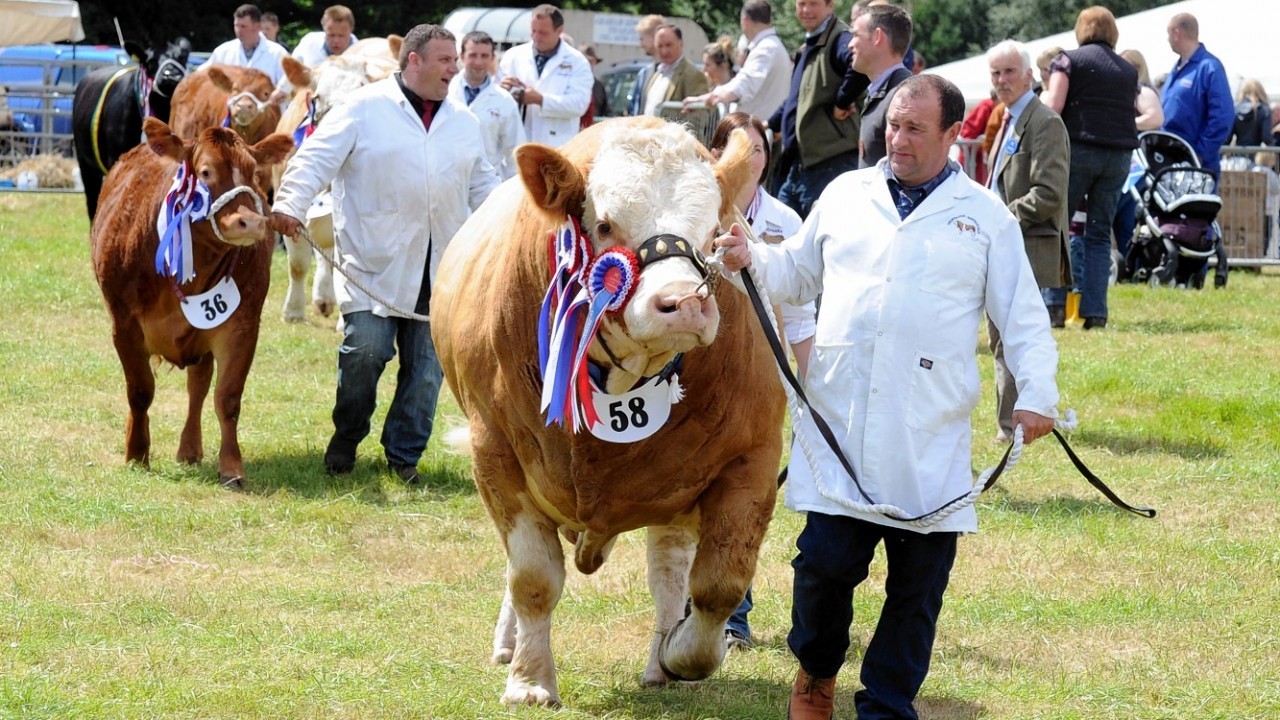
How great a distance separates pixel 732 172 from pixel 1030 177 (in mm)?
4299

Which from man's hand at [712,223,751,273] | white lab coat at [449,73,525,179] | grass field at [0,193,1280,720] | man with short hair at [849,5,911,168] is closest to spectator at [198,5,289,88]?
white lab coat at [449,73,525,179]

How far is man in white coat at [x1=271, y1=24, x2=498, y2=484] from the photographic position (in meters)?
7.51

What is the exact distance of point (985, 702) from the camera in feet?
16.6

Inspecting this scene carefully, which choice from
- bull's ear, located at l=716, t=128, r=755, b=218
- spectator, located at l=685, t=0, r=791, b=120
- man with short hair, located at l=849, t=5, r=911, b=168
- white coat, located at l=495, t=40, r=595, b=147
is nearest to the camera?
bull's ear, located at l=716, t=128, r=755, b=218

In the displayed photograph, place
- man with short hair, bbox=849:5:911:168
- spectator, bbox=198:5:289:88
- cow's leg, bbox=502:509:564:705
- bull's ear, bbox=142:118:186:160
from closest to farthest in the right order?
cow's leg, bbox=502:509:564:705 < man with short hair, bbox=849:5:911:168 < bull's ear, bbox=142:118:186:160 < spectator, bbox=198:5:289:88

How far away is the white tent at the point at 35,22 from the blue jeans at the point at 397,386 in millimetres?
18455

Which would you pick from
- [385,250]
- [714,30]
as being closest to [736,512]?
[385,250]

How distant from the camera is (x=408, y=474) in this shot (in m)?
8.07

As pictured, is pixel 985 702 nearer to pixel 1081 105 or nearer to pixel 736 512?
pixel 736 512

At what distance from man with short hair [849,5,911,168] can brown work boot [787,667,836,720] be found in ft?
11.6

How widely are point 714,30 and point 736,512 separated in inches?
1548

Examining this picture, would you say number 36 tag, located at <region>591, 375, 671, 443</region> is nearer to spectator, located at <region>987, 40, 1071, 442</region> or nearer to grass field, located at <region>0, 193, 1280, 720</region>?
grass field, located at <region>0, 193, 1280, 720</region>

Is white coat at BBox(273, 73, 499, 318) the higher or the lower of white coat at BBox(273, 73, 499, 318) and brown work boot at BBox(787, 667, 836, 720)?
the higher

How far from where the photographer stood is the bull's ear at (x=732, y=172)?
4.62m
